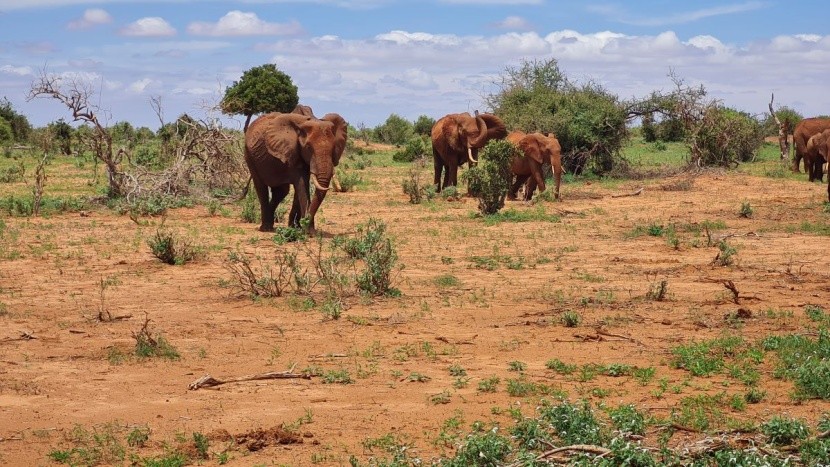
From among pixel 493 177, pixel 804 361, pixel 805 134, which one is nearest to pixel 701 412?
pixel 804 361

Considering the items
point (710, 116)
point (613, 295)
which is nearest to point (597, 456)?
point (613, 295)

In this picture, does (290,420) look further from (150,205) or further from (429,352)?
(150,205)

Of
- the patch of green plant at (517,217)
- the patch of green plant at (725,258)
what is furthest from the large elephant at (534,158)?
the patch of green plant at (725,258)

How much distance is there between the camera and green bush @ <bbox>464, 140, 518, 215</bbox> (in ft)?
64.6

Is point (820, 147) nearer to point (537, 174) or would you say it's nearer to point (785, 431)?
point (537, 174)

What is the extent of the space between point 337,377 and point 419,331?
6.15 feet

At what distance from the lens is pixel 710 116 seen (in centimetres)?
3033

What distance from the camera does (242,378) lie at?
8.46 m

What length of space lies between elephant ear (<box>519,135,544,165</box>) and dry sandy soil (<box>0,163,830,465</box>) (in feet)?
13.9

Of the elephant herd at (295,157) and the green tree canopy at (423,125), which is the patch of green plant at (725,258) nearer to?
the elephant herd at (295,157)

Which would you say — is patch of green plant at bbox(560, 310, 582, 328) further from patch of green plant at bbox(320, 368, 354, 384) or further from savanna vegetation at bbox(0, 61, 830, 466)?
patch of green plant at bbox(320, 368, 354, 384)

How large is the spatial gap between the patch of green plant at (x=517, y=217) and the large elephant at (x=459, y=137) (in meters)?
4.92

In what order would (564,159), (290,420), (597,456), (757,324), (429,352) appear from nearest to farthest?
(597,456)
(290,420)
(429,352)
(757,324)
(564,159)

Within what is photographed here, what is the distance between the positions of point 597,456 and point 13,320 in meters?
6.68
